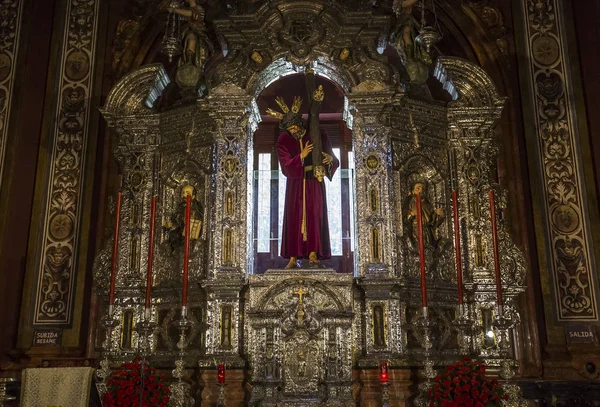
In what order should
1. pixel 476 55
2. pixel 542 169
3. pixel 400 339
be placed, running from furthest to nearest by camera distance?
1. pixel 476 55
2. pixel 542 169
3. pixel 400 339

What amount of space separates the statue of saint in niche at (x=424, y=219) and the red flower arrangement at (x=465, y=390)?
2091mm

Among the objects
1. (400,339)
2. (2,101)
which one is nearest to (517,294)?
(400,339)

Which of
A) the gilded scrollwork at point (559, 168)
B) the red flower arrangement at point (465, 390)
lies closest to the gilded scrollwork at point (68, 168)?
the red flower arrangement at point (465, 390)

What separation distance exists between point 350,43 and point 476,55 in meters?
2.29

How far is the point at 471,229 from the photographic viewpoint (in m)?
8.55

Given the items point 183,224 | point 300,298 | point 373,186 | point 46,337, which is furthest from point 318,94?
point 46,337

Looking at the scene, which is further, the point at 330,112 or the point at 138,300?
the point at 330,112

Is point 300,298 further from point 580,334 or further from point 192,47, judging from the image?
point 192,47

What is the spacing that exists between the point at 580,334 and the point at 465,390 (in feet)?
8.30

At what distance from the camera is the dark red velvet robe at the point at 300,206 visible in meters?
8.39

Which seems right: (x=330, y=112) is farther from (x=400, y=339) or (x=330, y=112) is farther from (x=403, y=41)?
(x=400, y=339)

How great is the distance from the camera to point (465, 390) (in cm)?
650

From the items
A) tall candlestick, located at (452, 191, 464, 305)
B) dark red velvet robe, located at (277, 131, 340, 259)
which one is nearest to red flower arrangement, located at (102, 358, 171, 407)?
dark red velvet robe, located at (277, 131, 340, 259)

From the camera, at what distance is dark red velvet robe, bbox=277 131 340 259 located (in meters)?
8.39
